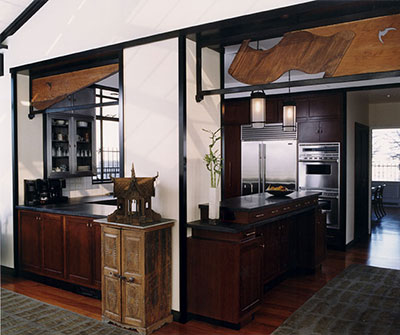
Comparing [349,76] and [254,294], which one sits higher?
[349,76]

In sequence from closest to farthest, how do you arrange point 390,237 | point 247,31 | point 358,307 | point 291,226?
point 247,31 → point 358,307 → point 291,226 → point 390,237

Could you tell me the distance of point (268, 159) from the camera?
7.27 m

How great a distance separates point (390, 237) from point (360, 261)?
2.22m

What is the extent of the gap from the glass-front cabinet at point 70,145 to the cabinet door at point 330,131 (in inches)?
151

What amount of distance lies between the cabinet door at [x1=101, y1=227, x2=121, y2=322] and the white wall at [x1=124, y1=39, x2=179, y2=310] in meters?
0.51

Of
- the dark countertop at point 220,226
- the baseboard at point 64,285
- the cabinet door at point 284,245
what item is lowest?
the baseboard at point 64,285

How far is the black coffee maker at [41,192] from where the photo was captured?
5.33 metres

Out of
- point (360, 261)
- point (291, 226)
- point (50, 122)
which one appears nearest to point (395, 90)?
point (360, 261)

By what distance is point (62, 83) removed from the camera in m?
5.08

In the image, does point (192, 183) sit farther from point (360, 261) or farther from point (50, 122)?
point (360, 261)

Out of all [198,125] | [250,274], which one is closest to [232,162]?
[198,125]

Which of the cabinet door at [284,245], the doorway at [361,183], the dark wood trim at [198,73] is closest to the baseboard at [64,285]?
the cabinet door at [284,245]

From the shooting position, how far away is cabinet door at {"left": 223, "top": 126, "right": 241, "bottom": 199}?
7672 mm

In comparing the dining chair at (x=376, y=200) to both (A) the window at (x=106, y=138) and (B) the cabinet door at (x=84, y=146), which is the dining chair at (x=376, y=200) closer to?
(A) the window at (x=106, y=138)
